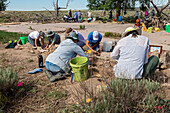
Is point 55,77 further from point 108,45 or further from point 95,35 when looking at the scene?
point 108,45

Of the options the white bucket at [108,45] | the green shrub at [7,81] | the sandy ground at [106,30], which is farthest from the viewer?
the sandy ground at [106,30]

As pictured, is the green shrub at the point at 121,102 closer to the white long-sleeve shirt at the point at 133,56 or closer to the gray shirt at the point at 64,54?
the white long-sleeve shirt at the point at 133,56

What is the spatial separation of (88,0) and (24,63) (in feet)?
77.5

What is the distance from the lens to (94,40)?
5.52 meters

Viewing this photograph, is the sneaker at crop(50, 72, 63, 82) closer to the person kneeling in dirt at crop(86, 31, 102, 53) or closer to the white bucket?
the person kneeling in dirt at crop(86, 31, 102, 53)

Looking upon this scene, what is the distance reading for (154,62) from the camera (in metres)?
2.80

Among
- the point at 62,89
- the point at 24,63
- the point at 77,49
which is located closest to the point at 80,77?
the point at 62,89

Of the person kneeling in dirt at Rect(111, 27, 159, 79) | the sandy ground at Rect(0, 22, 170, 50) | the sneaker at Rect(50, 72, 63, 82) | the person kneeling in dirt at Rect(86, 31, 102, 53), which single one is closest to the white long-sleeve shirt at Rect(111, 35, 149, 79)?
the person kneeling in dirt at Rect(111, 27, 159, 79)

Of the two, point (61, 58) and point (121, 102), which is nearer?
point (121, 102)

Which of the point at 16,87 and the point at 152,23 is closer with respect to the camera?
the point at 16,87

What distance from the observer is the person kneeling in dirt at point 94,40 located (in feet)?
17.5

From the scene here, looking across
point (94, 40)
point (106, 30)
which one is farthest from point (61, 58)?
point (106, 30)

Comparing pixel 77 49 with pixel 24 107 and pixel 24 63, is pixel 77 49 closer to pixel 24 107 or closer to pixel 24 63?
pixel 24 107

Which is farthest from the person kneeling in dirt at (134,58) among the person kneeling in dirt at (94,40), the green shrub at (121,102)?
the person kneeling in dirt at (94,40)
